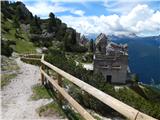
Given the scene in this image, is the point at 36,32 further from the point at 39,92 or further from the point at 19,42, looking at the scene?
the point at 39,92

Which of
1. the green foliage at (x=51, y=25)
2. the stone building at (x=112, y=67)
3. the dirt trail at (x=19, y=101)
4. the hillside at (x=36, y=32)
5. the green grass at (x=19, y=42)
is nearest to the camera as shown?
the dirt trail at (x=19, y=101)

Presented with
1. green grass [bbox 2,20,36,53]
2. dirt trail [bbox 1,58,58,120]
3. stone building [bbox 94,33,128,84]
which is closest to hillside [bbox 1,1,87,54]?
green grass [bbox 2,20,36,53]

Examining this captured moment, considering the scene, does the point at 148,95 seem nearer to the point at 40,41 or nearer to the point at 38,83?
the point at 40,41

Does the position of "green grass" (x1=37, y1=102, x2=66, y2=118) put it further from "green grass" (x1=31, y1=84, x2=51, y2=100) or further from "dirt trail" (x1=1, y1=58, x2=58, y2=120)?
"green grass" (x1=31, y1=84, x2=51, y2=100)

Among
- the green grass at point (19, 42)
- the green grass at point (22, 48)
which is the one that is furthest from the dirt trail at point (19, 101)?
the green grass at point (22, 48)

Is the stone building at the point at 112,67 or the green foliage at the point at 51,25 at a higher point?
the green foliage at the point at 51,25

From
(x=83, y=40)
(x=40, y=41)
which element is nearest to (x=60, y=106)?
(x=40, y=41)

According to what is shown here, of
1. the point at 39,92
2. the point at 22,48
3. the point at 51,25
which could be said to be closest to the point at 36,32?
the point at 51,25

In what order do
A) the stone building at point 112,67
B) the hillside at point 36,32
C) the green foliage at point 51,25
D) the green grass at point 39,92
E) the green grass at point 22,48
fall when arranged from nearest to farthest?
the green grass at point 39,92
the green grass at point 22,48
the stone building at point 112,67
the hillside at point 36,32
the green foliage at point 51,25

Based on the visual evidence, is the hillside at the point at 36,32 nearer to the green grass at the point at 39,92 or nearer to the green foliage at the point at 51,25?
the green foliage at the point at 51,25

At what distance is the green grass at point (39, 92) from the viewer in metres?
12.5

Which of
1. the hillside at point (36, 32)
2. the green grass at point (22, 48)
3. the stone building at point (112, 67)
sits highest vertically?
the hillside at point (36, 32)

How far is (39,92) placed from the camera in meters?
13.4

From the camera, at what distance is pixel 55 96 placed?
494 inches
